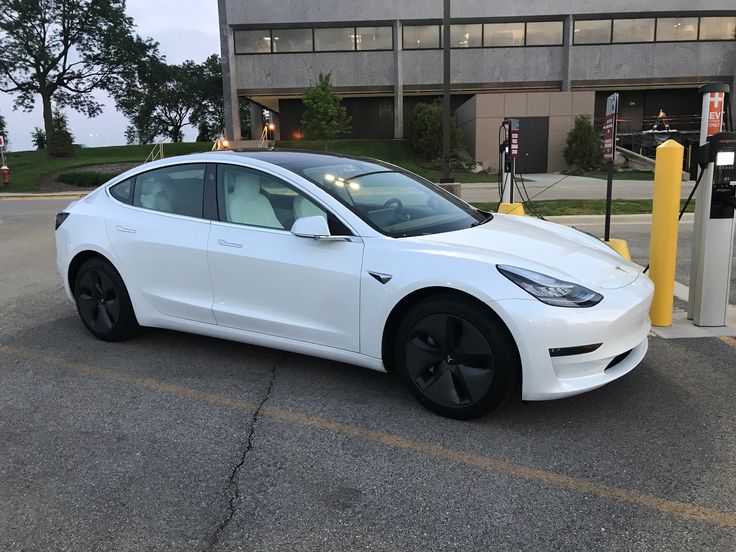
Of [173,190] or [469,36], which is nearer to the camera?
[173,190]

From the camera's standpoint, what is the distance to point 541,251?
12.2ft

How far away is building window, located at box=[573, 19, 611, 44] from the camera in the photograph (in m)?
35.9

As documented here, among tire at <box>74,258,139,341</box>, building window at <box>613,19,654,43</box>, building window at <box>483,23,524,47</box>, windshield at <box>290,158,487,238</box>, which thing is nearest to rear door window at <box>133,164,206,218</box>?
tire at <box>74,258,139,341</box>

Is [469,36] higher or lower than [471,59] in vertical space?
higher

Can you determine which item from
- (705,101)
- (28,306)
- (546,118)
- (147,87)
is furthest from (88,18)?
(705,101)

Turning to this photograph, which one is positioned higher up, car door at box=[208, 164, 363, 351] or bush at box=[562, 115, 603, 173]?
bush at box=[562, 115, 603, 173]

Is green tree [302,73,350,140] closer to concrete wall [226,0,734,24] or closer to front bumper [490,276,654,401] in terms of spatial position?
Result: concrete wall [226,0,734,24]

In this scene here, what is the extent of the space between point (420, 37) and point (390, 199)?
115 ft

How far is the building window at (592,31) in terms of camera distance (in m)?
35.9

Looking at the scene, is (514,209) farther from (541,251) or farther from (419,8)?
(419,8)

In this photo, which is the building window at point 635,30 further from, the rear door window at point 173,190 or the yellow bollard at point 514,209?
the rear door window at point 173,190

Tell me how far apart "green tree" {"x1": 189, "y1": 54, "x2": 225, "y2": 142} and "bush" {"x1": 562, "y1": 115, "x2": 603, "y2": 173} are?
1552 inches

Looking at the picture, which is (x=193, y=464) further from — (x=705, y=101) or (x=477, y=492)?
(x=705, y=101)

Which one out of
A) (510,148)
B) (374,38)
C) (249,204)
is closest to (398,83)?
(374,38)
